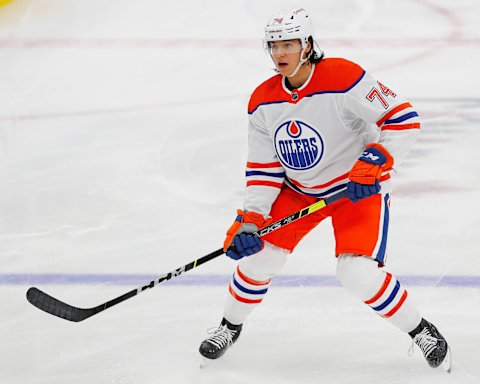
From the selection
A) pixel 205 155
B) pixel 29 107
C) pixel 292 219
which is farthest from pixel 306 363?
pixel 29 107

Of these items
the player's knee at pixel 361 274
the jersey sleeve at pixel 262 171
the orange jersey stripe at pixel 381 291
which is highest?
the jersey sleeve at pixel 262 171

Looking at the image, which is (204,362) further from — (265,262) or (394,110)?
(394,110)

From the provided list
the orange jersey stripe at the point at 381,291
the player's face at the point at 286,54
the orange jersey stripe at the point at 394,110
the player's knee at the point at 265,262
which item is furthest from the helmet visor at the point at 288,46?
the orange jersey stripe at the point at 381,291

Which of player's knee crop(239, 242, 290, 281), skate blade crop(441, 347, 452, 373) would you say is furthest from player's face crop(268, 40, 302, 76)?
skate blade crop(441, 347, 452, 373)

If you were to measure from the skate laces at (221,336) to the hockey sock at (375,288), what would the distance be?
1.38 feet

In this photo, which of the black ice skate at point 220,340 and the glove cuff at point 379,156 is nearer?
the glove cuff at point 379,156

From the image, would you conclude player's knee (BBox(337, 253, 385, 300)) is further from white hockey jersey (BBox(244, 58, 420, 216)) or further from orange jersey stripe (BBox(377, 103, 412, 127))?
orange jersey stripe (BBox(377, 103, 412, 127))

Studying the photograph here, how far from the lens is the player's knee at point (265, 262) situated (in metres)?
2.56

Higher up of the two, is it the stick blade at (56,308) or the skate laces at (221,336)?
the stick blade at (56,308)

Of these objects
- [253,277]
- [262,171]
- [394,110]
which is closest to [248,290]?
[253,277]

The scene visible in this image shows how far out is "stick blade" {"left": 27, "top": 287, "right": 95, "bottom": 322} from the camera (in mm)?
2662

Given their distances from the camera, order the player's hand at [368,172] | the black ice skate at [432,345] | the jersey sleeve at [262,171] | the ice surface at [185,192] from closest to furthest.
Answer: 1. the player's hand at [368,172]
2. the black ice skate at [432,345]
3. the jersey sleeve at [262,171]
4. the ice surface at [185,192]

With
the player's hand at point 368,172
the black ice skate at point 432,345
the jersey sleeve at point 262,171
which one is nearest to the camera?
the player's hand at point 368,172

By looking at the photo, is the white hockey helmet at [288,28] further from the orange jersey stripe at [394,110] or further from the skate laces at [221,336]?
the skate laces at [221,336]
